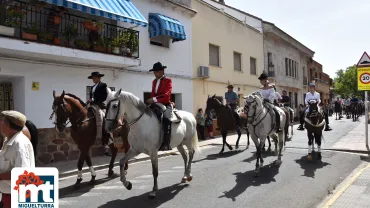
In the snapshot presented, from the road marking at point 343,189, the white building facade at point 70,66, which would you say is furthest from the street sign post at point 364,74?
the white building facade at point 70,66

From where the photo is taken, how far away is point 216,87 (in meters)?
19.7

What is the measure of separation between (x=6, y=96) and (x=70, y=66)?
7.46ft

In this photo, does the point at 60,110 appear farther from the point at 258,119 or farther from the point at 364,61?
the point at 364,61

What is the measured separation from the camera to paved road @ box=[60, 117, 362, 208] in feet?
19.4

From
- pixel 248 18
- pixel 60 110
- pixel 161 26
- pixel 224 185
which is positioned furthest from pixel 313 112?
pixel 248 18

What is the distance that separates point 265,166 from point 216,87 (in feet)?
36.6

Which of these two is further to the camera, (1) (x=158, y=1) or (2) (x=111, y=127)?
(1) (x=158, y=1)

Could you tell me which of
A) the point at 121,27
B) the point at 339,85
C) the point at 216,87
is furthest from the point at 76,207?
the point at 339,85

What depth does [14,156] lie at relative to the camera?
3.15 meters

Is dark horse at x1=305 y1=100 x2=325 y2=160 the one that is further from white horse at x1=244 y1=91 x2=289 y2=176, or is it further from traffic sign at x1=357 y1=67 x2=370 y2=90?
traffic sign at x1=357 y1=67 x2=370 y2=90

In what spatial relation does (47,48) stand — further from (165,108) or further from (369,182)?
(369,182)

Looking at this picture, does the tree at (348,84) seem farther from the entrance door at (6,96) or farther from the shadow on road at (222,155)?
the entrance door at (6,96)

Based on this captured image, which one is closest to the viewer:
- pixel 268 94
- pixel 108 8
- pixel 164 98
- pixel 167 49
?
pixel 164 98

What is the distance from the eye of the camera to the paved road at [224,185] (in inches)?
233
